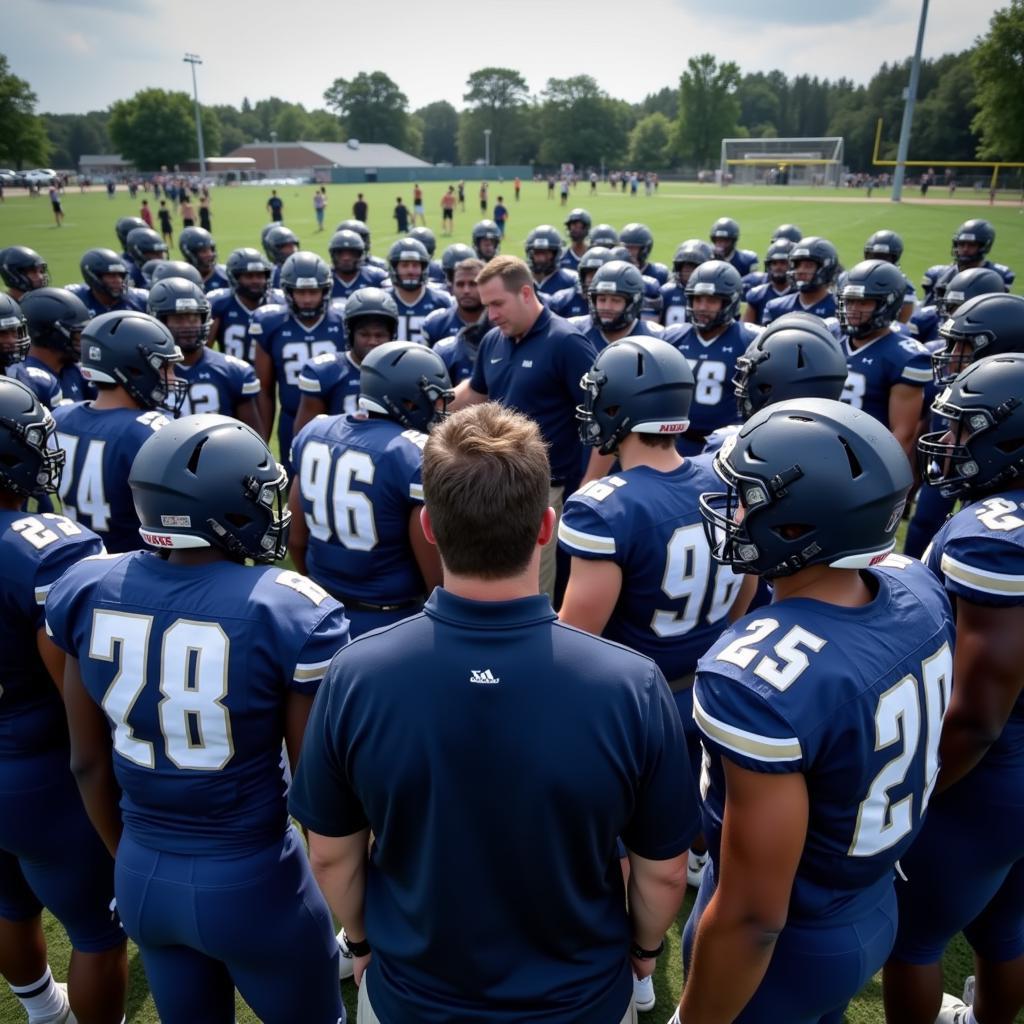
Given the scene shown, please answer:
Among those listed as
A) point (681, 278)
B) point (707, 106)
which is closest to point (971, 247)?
point (681, 278)

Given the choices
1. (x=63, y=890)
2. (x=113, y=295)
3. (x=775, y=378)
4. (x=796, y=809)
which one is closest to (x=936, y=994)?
(x=796, y=809)

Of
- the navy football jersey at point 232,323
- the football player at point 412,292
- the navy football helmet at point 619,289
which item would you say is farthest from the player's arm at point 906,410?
the navy football jersey at point 232,323

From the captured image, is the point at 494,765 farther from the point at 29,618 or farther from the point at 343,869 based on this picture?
the point at 29,618

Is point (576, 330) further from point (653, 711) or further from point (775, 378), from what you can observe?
point (653, 711)

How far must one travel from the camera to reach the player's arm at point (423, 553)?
13.1ft

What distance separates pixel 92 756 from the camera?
2691 millimetres

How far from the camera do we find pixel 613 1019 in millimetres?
1997

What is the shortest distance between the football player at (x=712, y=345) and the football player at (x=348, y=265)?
187 inches

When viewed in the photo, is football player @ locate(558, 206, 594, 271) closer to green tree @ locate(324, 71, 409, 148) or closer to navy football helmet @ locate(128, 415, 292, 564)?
navy football helmet @ locate(128, 415, 292, 564)

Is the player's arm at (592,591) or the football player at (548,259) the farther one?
the football player at (548,259)

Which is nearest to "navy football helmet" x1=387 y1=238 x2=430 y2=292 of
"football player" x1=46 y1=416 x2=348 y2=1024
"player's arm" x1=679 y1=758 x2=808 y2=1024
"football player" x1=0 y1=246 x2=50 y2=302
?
"football player" x1=0 y1=246 x2=50 y2=302

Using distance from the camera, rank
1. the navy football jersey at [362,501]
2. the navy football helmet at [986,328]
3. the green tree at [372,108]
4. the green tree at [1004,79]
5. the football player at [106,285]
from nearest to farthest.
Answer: the navy football jersey at [362,501] < the navy football helmet at [986,328] < the football player at [106,285] < the green tree at [1004,79] < the green tree at [372,108]

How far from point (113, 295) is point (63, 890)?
7.85 meters

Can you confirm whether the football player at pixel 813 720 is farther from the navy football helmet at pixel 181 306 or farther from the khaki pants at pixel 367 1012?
the navy football helmet at pixel 181 306
